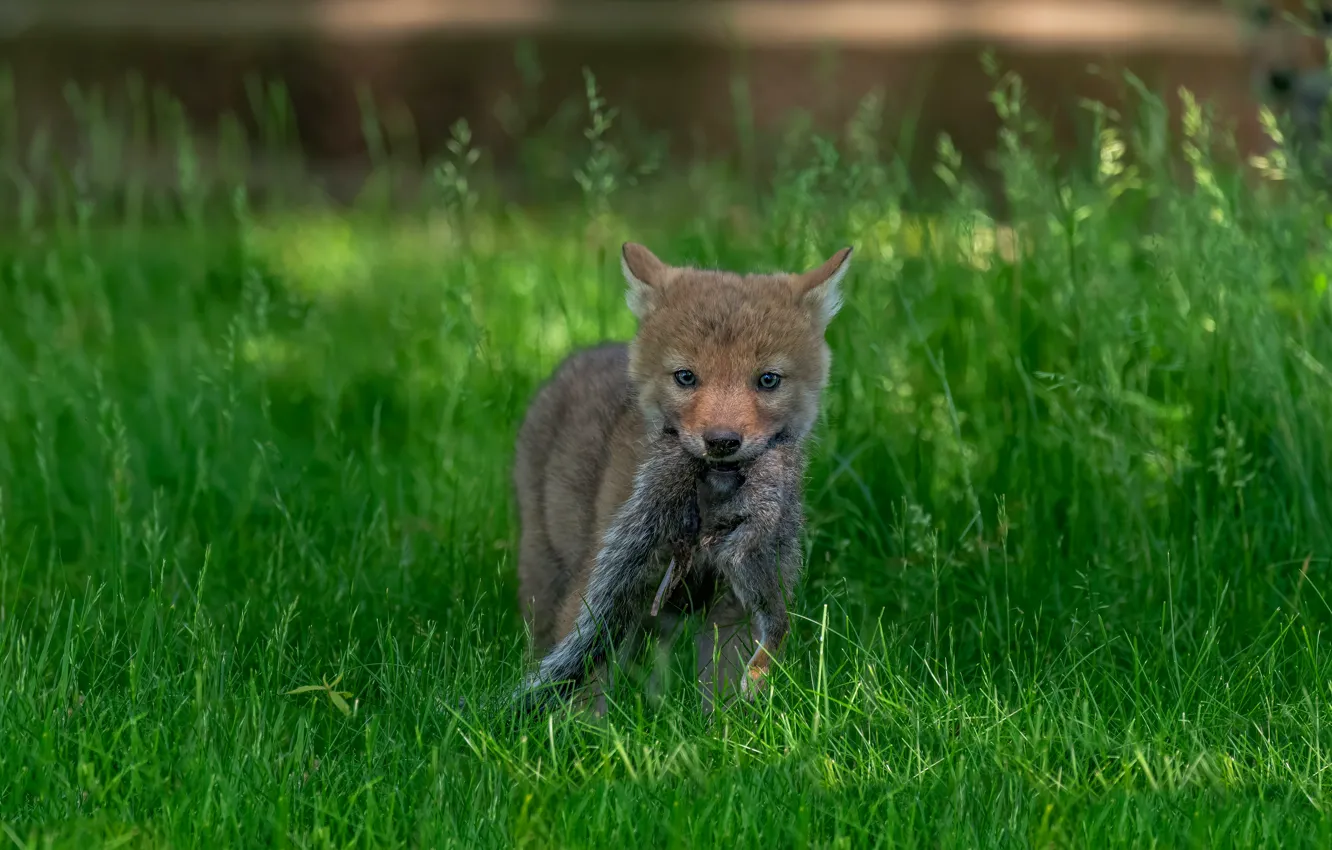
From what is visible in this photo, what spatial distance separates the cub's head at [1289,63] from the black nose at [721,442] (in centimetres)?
315

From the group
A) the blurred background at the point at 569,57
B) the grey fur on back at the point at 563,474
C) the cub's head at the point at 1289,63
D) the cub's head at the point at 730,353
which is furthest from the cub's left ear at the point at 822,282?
the blurred background at the point at 569,57

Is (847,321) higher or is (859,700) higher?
(847,321)

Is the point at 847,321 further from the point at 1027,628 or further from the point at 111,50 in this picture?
the point at 111,50

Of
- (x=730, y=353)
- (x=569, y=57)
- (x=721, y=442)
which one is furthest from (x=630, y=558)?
(x=569, y=57)

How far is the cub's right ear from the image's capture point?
4.32 meters

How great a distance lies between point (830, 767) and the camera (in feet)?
11.0

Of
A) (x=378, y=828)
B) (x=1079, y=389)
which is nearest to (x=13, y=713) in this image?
(x=378, y=828)

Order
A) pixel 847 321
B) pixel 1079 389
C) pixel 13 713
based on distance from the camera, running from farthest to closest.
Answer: pixel 847 321 → pixel 1079 389 → pixel 13 713

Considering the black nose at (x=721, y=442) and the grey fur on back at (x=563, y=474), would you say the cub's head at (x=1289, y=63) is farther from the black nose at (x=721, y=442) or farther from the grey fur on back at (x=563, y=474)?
the black nose at (x=721, y=442)

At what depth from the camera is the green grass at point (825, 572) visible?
3.26m

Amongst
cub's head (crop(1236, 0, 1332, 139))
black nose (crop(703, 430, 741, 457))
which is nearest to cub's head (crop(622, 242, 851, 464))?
black nose (crop(703, 430, 741, 457))

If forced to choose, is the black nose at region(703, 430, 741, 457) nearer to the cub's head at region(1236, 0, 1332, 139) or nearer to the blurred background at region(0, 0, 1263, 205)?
the cub's head at region(1236, 0, 1332, 139)

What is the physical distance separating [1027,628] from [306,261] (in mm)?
5449

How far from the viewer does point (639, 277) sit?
434 centimetres
